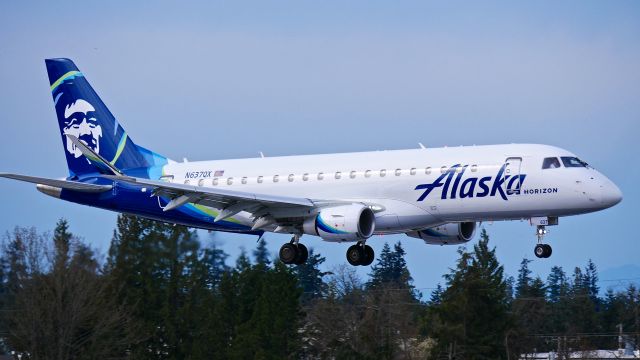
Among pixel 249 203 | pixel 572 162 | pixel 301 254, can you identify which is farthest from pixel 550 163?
pixel 249 203

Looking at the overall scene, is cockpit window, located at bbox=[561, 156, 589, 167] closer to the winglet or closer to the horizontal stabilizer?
the winglet

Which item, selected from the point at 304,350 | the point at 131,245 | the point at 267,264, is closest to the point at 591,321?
the point at 304,350

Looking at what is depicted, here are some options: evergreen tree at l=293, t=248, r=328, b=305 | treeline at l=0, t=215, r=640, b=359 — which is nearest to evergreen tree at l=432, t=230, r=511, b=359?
treeline at l=0, t=215, r=640, b=359

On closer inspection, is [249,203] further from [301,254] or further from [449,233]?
[449,233]

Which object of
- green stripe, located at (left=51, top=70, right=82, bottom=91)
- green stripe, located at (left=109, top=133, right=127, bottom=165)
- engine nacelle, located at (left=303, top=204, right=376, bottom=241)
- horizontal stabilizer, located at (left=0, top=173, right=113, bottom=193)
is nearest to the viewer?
engine nacelle, located at (left=303, top=204, right=376, bottom=241)

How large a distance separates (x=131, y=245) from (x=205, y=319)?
15.7 metres

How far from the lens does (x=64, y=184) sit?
55.8m

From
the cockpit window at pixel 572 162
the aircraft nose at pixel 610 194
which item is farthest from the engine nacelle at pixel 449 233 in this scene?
the aircraft nose at pixel 610 194

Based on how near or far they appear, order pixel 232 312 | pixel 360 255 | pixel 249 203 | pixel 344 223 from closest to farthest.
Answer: pixel 344 223 → pixel 249 203 → pixel 360 255 → pixel 232 312

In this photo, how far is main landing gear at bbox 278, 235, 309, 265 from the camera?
54531mm

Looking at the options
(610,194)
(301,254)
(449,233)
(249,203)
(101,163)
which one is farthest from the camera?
(449,233)

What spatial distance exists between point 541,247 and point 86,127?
76.0 feet

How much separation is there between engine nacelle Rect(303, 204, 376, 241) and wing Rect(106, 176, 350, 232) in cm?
84

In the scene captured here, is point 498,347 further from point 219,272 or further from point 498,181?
point 498,181
